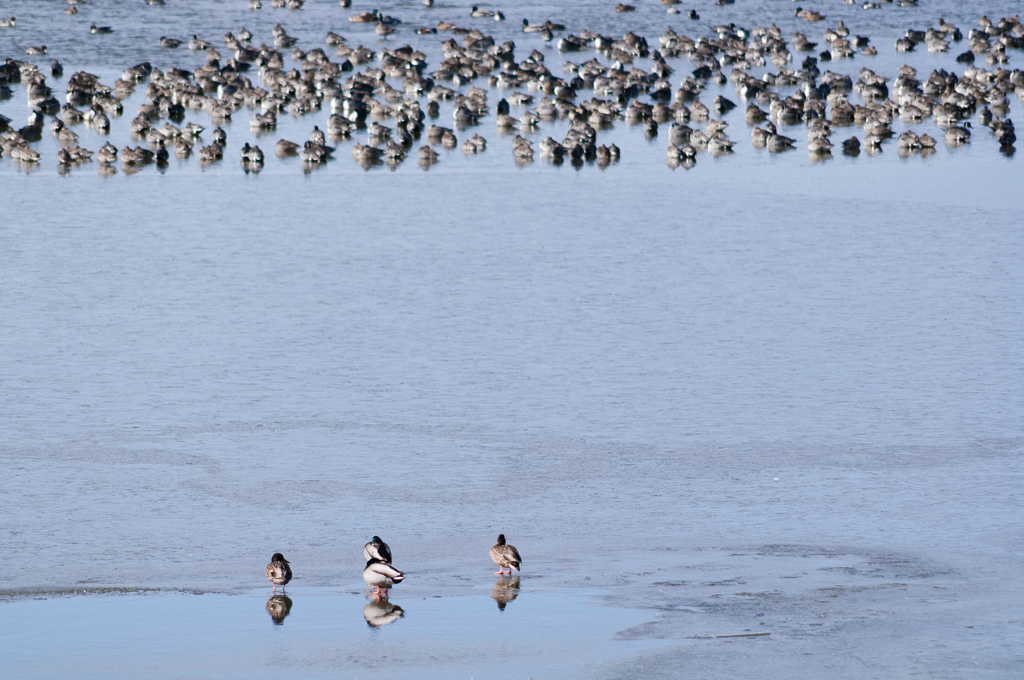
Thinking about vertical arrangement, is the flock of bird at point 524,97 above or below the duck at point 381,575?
above

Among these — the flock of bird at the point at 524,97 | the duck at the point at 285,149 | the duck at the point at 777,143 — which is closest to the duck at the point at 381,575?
the flock of bird at the point at 524,97

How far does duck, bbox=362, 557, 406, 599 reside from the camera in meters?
11.6

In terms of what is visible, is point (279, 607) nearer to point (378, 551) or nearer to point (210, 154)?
point (378, 551)

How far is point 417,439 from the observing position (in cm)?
1606

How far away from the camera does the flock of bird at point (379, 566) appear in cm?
1162

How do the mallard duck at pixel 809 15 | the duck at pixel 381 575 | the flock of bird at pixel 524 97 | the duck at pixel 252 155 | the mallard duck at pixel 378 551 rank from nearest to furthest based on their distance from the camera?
the duck at pixel 381 575, the mallard duck at pixel 378 551, the duck at pixel 252 155, the flock of bird at pixel 524 97, the mallard duck at pixel 809 15

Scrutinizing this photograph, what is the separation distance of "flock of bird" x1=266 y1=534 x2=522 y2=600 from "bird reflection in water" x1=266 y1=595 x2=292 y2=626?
12cm

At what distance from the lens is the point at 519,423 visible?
54.3ft

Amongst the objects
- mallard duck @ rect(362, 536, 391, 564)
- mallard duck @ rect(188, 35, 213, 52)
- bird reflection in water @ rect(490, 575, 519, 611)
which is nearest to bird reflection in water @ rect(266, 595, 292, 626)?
mallard duck @ rect(362, 536, 391, 564)

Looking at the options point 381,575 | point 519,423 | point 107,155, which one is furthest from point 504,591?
point 107,155

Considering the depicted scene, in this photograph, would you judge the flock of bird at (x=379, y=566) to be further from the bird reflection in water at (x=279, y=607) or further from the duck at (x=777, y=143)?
the duck at (x=777, y=143)

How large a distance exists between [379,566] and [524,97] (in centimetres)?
3218

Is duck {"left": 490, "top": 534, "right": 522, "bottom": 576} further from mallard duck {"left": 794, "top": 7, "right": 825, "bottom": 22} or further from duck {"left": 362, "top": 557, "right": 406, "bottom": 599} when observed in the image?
mallard duck {"left": 794, "top": 7, "right": 825, "bottom": 22}

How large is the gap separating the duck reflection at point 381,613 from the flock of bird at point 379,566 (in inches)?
5.1
